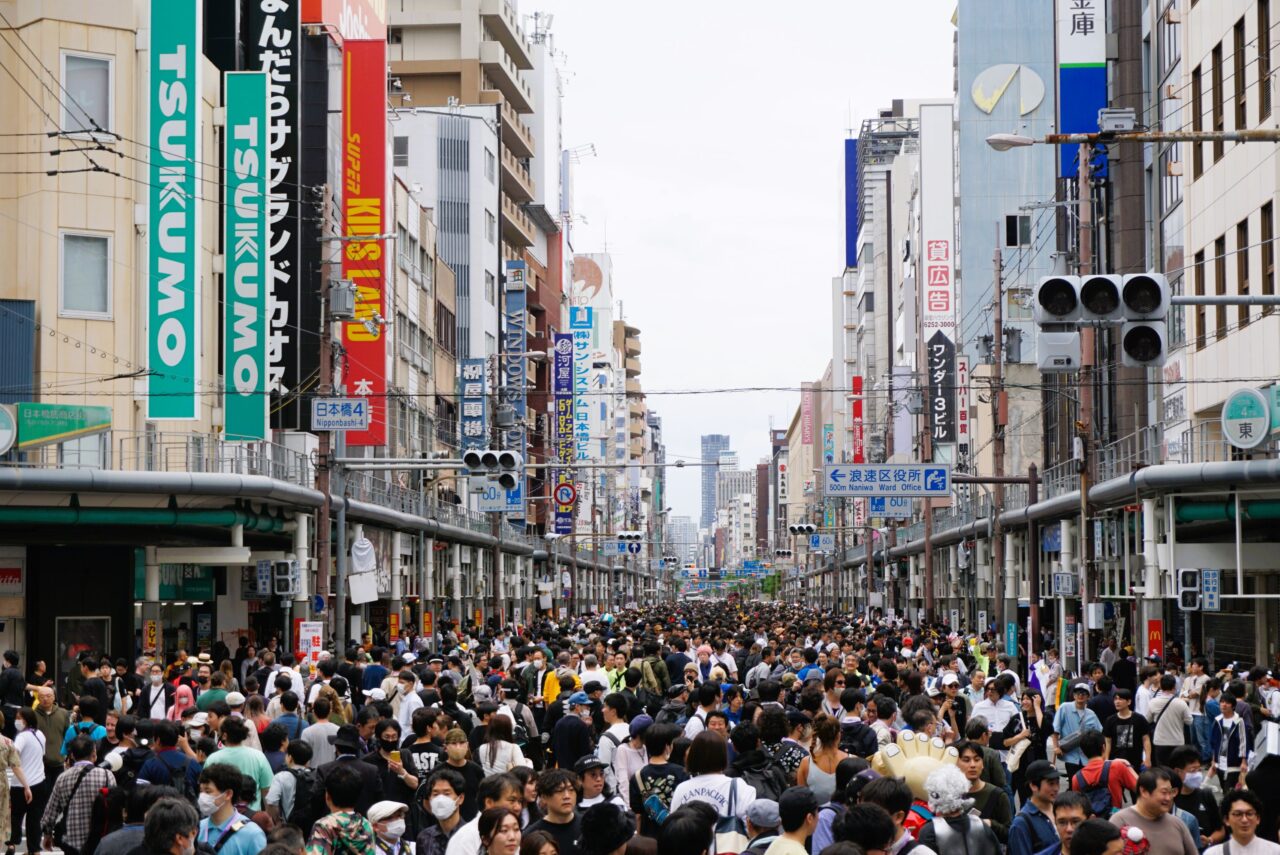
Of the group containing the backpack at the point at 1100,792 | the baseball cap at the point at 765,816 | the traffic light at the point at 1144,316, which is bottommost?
the backpack at the point at 1100,792

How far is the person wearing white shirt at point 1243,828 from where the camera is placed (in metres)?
8.94

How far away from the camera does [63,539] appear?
32.1m

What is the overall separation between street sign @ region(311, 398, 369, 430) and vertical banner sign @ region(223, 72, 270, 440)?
7.26 metres

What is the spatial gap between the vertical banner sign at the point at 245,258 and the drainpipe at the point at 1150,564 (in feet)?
57.4

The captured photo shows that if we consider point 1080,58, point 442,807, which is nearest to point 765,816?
point 442,807

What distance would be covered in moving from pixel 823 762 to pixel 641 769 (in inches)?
44.1

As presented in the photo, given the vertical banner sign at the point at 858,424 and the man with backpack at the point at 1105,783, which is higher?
the vertical banner sign at the point at 858,424

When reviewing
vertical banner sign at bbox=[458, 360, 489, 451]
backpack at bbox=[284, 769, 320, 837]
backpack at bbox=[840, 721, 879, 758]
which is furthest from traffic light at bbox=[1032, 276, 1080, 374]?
vertical banner sign at bbox=[458, 360, 489, 451]

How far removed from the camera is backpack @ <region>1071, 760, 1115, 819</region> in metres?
11.7

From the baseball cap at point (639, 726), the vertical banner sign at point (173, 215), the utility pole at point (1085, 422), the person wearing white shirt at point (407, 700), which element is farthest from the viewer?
the vertical banner sign at point (173, 215)

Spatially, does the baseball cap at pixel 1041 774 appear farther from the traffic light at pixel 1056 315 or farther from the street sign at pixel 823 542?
the street sign at pixel 823 542

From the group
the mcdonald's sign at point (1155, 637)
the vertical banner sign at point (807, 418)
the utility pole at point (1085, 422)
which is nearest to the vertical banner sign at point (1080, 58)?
the utility pole at point (1085, 422)

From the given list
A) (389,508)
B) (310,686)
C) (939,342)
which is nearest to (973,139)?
(939,342)

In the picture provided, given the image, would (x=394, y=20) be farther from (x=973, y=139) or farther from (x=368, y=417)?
(x=368, y=417)
